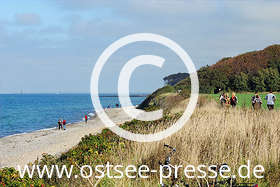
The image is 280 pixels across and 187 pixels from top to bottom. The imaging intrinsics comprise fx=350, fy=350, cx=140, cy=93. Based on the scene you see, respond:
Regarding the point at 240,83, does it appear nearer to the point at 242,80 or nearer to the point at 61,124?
the point at 242,80

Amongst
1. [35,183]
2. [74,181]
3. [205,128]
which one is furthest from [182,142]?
[35,183]

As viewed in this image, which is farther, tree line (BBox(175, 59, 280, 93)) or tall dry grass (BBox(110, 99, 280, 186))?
tree line (BBox(175, 59, 280, 93))

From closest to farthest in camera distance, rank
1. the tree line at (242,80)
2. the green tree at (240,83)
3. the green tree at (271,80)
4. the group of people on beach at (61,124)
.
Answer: the group of people on beach at (61,124)
the green tree at (271,80)
the tree line at (242,80)
the green tree at (240,83)

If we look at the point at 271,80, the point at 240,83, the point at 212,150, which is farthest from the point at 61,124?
the point at 212,150

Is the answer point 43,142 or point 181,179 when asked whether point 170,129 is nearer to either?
point 181,179

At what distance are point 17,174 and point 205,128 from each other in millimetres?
4419

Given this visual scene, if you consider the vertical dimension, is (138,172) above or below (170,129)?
below

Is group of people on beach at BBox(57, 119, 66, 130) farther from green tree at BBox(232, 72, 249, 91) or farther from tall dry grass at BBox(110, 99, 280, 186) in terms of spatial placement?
tall dry grass at BBox(110, 99, 280, 186)

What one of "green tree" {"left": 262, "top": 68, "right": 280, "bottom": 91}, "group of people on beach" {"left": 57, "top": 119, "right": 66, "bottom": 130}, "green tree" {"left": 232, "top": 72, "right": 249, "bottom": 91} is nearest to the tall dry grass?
"group of people on beach" {"left": 57, "top": 119, "right": 66, "bottom": 130}

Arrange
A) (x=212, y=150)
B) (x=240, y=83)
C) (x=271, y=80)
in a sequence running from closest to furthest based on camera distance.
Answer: (x=212, y=150) < (x=271, y=80) < (x=240, y=83)

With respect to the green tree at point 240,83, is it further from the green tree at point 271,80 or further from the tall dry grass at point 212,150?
the tall dry grass at point 212,150

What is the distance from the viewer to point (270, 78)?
57125 mm

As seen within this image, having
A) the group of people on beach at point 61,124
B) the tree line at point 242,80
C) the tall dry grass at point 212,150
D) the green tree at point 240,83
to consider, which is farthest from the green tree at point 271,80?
the tall dry grass at point 212,150

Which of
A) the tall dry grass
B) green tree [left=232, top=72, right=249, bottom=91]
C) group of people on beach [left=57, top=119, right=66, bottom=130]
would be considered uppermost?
green tree [left=232, top=72, right=249, bottom=91]
